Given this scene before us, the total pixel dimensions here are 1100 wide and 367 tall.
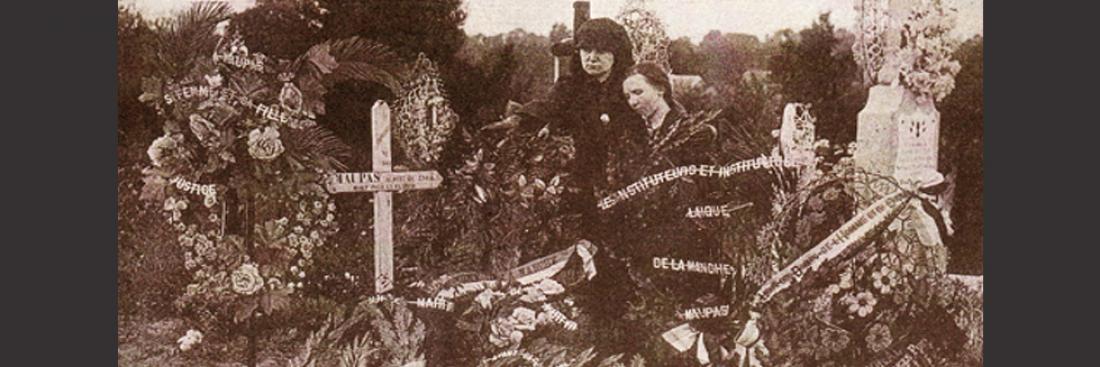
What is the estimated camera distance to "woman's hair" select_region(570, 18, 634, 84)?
14.2 ft

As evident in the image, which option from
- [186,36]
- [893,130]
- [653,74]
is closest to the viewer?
[186,36]

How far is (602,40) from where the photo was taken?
171 inches

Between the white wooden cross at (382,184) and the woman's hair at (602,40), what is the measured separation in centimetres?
66

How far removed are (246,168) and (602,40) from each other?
4.44 feet

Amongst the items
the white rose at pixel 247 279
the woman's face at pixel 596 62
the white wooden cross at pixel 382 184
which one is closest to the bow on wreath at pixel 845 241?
the woman's face at pixel 596 62

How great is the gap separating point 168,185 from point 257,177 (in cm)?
31

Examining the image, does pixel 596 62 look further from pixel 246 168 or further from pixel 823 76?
pixel 246 168

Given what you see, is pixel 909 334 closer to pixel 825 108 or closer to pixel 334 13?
pixel 825 108

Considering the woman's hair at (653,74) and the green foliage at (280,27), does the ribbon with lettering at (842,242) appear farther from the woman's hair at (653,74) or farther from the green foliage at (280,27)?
the green foliage at (280,27)

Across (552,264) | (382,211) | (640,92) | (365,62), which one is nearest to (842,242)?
(640,92)

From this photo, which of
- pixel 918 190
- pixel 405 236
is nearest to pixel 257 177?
pixel 405 236

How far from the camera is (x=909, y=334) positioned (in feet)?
15.2

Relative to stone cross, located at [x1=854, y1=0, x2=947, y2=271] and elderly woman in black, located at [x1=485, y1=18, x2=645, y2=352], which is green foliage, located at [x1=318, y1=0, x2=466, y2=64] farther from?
stone cross, located at [x1=854, y1=0, x2=947, y2=271]

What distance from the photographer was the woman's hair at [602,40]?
434 cm
